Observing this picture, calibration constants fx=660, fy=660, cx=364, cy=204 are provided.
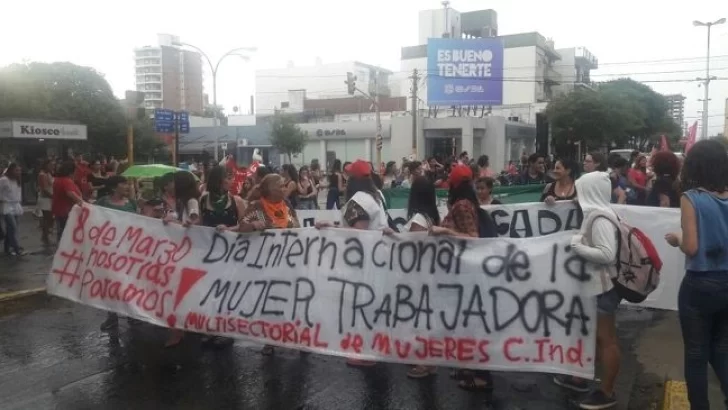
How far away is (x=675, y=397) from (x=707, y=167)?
1720 millimetres

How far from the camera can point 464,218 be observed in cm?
482

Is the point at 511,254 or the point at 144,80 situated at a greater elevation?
the point at 144,80

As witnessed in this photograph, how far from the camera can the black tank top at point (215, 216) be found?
239 inches

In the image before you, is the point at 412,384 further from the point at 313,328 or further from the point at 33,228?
the point at 33,228

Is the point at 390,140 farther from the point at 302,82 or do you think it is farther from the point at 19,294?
the point at 302,82

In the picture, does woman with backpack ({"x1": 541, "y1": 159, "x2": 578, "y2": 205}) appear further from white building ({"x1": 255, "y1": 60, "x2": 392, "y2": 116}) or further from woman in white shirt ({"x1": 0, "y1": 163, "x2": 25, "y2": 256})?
white building ({"x1": 255, "y1": 60, "x2": 392, "y2": 116})

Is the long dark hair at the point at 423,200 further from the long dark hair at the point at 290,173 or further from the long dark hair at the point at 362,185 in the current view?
the long dark hair at the point at 290,173

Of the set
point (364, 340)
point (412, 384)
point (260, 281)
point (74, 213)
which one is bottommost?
point (412, 384)

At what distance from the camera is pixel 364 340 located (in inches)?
192

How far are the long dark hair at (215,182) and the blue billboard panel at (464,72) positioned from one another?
45.0m

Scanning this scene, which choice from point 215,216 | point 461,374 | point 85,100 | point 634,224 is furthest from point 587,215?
point 85,100

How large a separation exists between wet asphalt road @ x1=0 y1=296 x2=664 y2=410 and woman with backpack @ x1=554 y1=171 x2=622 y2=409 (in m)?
0.28

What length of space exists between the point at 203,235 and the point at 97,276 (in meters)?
1.22

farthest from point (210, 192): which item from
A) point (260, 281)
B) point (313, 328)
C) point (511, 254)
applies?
point (511, 254)
